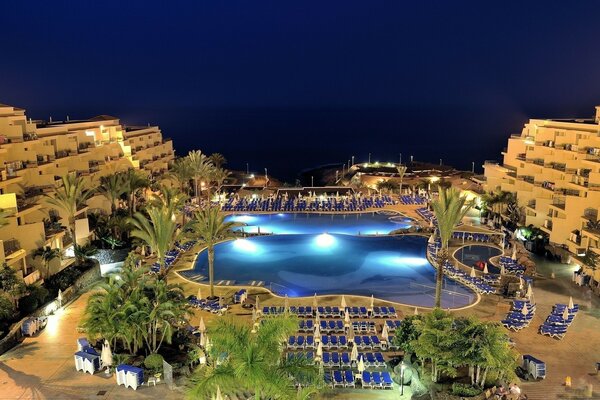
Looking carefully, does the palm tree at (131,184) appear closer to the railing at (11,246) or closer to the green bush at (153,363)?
the railing at (11,246)

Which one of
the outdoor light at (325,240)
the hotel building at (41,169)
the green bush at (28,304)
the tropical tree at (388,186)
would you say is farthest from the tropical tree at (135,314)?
the tropical tree at (388,186)

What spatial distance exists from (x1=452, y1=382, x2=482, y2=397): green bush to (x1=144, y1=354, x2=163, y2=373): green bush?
1036 centimetres

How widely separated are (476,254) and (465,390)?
771 inches

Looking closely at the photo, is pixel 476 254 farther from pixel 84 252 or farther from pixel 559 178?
pixel 84 252

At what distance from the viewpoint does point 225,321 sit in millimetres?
14445

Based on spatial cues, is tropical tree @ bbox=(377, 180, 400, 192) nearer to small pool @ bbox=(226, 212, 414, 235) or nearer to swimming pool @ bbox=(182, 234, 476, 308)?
small pool @ bbox=(226, 212, 414, 235)

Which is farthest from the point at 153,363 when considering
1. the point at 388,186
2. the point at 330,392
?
the point at 388,186

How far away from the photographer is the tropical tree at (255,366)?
1254 centimetres

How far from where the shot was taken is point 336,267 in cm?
3406

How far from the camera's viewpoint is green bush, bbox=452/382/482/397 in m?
16.4

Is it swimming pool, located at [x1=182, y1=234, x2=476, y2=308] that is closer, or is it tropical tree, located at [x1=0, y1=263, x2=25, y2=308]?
tropical tree, located at [x1=0, y1=263, x2=25, y2=308]

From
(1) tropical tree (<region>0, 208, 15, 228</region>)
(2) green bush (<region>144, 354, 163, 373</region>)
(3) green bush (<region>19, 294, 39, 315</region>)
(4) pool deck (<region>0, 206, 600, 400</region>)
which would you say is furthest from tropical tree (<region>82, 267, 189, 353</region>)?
(1) tropical tree (<region>0, 208, 15, 228</region>)

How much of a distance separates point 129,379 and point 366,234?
87.2 feet

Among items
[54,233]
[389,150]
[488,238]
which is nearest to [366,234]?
[488,238]
